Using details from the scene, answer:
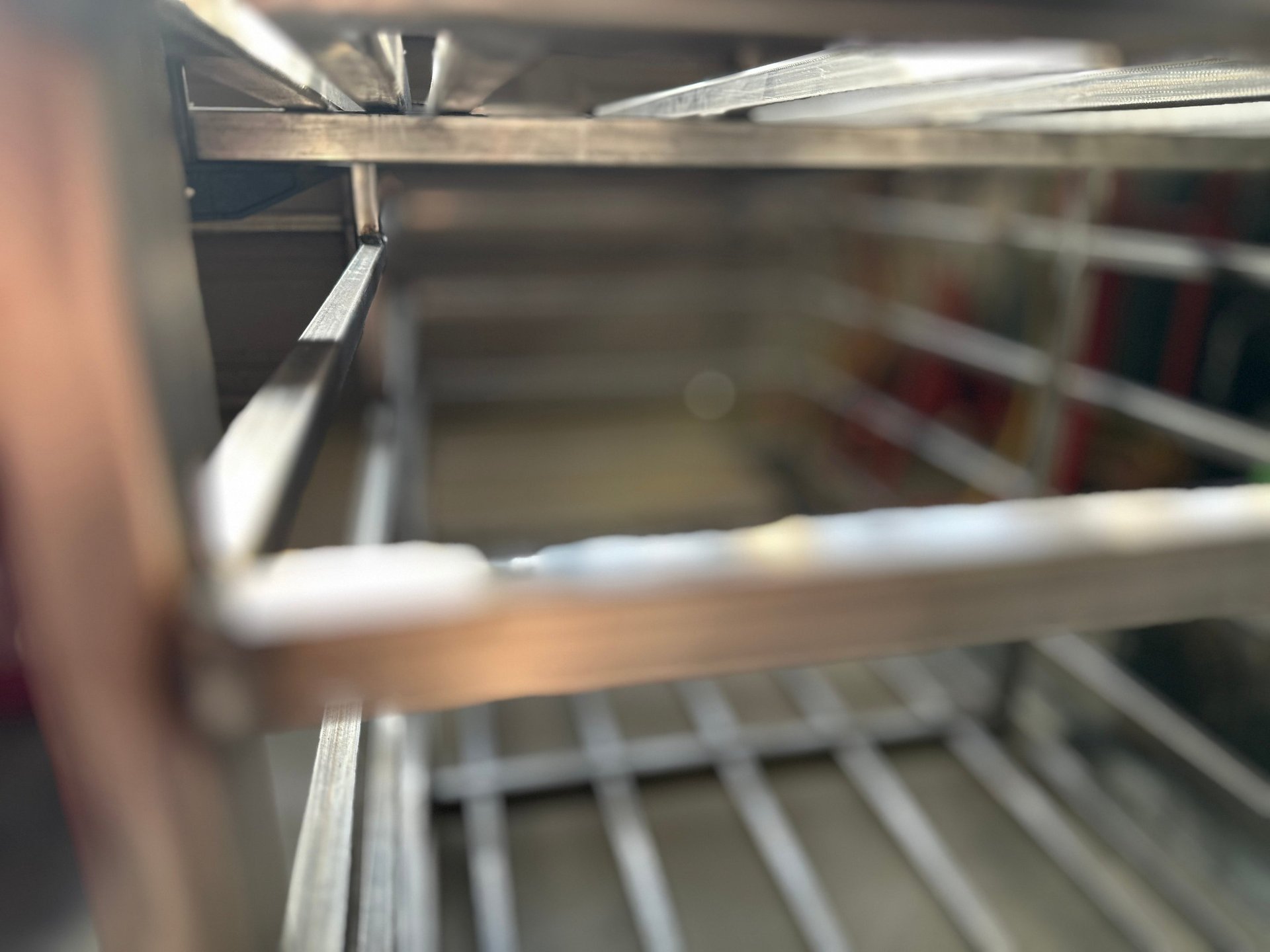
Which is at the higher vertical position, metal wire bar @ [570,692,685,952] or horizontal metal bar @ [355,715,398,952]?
horizontal metal bar @ [355,715,398,952]

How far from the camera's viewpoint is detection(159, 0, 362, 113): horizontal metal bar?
0.50m

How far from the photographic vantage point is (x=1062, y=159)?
4.57 feet

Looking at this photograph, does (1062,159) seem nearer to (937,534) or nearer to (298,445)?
(937,534)

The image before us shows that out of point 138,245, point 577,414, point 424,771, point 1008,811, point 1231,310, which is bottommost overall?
point 1008,811

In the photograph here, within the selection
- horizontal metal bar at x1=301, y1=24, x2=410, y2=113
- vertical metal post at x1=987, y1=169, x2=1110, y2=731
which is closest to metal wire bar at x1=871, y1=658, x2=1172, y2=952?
vertical metal post at x1=987, y1=169, x2=1110, y2=731

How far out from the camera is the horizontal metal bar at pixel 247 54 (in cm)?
50

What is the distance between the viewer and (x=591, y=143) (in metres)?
1.11

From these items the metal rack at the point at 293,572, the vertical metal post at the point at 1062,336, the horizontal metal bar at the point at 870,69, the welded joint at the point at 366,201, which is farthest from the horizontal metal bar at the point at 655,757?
the horizontal metal bar at the point at 870,69

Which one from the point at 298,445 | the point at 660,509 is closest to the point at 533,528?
the point at 660,509

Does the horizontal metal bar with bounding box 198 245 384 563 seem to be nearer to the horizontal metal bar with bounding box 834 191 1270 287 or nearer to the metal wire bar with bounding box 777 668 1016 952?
the metal wire bar with bounding box 777 668 1016 952

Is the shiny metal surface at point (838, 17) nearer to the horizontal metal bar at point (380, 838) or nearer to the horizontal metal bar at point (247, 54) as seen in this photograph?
the horizontal metal bar at point (247, 54)

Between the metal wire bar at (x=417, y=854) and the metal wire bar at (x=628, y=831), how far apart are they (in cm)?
44

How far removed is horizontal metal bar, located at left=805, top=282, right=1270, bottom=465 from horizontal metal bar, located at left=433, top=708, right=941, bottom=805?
1.10 metres

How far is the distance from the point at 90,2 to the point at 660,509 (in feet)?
11.9
